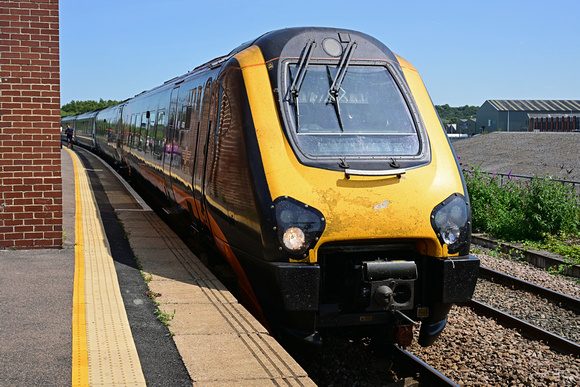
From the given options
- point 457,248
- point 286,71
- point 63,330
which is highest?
point 286,71

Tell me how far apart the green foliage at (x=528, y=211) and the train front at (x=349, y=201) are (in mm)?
7662

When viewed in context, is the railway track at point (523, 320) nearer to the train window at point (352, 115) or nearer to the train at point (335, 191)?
the train at point (335, 191)

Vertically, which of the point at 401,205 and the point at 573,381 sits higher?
the point at 401,205

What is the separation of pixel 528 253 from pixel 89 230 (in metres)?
7.60

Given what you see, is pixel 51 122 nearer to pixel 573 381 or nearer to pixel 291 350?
pixel 291 350

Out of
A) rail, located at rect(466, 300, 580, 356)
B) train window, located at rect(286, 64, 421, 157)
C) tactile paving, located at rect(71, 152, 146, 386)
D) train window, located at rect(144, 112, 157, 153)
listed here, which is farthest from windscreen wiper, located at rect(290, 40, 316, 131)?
train window, located at rect(144, 112, 157, 153)

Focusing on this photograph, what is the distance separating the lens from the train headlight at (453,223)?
206 inches

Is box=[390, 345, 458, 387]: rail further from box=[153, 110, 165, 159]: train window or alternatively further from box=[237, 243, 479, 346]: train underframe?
box=[153, 110, 165, 159]: train window

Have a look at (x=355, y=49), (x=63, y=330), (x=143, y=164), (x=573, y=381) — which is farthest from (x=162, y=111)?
(x=573, y=381)

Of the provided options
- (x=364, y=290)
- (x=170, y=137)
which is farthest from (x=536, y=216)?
(x=364, y=290)

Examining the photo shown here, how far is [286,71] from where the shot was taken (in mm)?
5754

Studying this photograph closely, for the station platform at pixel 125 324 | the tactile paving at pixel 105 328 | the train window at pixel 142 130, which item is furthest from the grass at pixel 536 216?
the tactile paving at pixel 105 328

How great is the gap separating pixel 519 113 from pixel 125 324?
71.5m

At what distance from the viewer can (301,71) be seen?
5.78 meters
